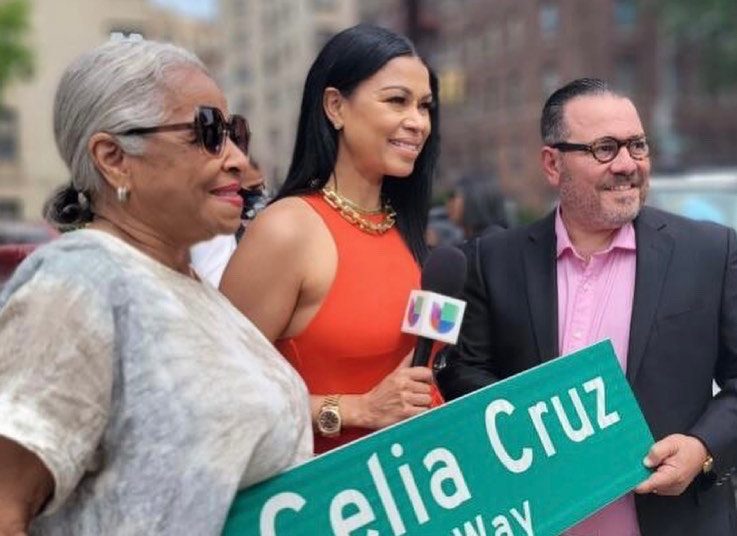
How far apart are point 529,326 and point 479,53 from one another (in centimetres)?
4613

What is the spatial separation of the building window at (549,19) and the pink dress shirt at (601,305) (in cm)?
4207

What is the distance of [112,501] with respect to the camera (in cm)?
155

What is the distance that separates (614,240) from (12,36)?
87.7 feet

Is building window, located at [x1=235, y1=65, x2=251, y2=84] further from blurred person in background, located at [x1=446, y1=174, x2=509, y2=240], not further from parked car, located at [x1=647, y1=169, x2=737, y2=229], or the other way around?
blurred person in background, located at [x1=446, y1=174, x2=509, y2=240]

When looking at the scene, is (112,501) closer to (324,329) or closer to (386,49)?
(324,329)

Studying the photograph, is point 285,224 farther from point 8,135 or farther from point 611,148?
point 8,135

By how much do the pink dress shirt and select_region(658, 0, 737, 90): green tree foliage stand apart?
90.8 feet

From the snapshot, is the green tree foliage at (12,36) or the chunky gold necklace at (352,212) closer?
the chunky gold necklace at (352,212)

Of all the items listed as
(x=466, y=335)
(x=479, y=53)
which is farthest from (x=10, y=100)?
(x=466, y=335)

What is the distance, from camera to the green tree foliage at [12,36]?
26.4 metres

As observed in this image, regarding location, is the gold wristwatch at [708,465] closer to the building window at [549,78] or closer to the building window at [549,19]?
the building window at [549,78]

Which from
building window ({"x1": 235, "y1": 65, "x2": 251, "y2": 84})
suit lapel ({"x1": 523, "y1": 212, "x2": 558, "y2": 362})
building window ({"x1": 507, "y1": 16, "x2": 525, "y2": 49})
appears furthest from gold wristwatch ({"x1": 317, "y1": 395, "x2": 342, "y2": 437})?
building window ({"x1": 235, "y1": 65, "x2": 251, "y2": 84})

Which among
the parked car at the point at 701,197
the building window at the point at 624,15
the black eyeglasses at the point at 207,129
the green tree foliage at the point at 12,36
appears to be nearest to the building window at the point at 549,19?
the building window at the point at 624,15

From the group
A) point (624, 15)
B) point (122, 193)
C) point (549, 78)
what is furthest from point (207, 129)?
point (549, 78)
